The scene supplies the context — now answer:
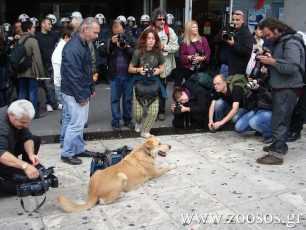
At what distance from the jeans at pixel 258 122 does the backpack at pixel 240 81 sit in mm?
348

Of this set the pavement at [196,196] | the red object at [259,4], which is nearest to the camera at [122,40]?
the pavement at [196,196]

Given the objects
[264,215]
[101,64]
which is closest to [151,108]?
[264,215]

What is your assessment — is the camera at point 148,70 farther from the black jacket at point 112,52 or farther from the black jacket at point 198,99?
the black jacket at point 198,99

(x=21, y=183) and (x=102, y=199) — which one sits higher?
(x=21, y=183)

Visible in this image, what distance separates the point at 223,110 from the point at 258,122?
0.64 m

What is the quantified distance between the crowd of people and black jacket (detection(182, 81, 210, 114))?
2 cm

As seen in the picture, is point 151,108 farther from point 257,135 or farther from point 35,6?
point 35,6

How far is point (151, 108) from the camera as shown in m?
6.09

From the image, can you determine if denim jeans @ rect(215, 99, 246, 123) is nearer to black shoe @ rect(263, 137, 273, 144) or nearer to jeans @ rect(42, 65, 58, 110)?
black shoe @ rect(263, 137, 273, 144)

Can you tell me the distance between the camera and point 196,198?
13.4 feet

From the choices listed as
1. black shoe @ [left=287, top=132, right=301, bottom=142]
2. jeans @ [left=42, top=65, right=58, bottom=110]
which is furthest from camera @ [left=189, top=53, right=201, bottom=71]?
jeans @ [left=42, top=65, right=58, bottom=110]

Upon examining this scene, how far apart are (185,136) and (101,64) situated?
4804mm

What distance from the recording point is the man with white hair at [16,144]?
3.64 metres

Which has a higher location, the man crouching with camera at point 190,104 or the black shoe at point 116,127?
the man crouching with camera at point 190,104
